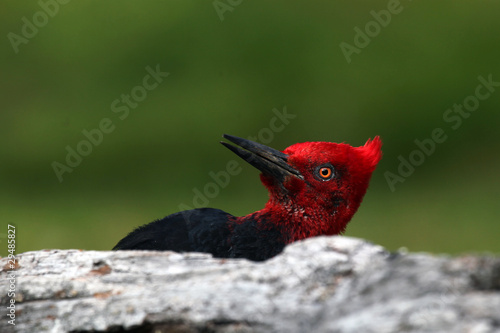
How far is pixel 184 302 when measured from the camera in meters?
2.34

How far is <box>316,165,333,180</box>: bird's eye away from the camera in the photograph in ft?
12.5

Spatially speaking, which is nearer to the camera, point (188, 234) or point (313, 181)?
point (188, 234)

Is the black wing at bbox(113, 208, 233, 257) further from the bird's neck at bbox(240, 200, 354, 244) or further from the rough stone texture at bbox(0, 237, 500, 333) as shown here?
the rough stone texture at bbox(0, 237, 500, 333)

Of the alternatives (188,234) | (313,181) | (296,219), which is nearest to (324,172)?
(313,181)

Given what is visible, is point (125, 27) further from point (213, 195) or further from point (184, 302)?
point (184, 302)

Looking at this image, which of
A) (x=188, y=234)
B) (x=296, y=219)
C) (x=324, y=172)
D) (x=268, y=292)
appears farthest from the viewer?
(x=324, y=172)

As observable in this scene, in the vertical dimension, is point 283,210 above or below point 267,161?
below

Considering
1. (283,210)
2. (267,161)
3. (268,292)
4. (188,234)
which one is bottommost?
(268,292)

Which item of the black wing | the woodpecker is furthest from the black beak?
the black wing

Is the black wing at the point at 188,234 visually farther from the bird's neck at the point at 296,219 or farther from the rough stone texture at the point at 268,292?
the rough stone texture at the point at 268,292

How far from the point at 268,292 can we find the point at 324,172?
64.4 inches

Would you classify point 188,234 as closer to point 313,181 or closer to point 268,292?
point 313,181

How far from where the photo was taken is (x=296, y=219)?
3.73m

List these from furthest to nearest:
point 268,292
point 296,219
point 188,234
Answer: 1. point 296,219
2. point 188,234
3. point 268,292
